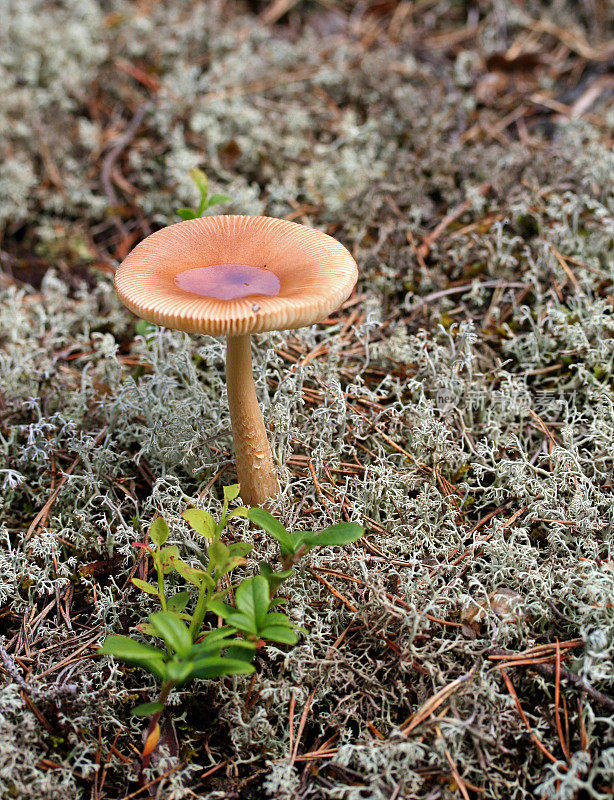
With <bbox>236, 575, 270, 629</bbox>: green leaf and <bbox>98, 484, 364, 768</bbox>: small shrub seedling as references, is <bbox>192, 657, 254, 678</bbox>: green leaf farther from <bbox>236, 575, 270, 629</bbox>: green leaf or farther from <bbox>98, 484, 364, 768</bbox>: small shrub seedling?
<bbox>236, 575, 270, 629</bbox>: green leaf

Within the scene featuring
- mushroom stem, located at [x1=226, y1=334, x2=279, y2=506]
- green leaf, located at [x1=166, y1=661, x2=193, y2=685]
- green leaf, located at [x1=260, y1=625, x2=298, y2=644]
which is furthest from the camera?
mushroom stem, located at [x1=226, y1=334, x2=279, y2=506]

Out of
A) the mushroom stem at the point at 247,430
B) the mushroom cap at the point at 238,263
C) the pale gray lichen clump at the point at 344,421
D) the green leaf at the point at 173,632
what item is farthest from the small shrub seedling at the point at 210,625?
the mushroom cap at the point at 238,263

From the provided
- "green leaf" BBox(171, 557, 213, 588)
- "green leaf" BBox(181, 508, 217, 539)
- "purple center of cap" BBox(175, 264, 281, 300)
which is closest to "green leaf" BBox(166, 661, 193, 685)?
"green leaf" BBox(171, 557, 213, 588)

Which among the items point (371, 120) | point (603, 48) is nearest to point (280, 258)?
point (371, 120)

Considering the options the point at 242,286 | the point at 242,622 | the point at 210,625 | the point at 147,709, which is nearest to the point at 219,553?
the point at 242,622

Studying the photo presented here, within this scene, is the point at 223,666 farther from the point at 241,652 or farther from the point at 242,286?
the point at 242,286

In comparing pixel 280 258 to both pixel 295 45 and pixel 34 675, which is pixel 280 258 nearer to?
pixel 34 675
